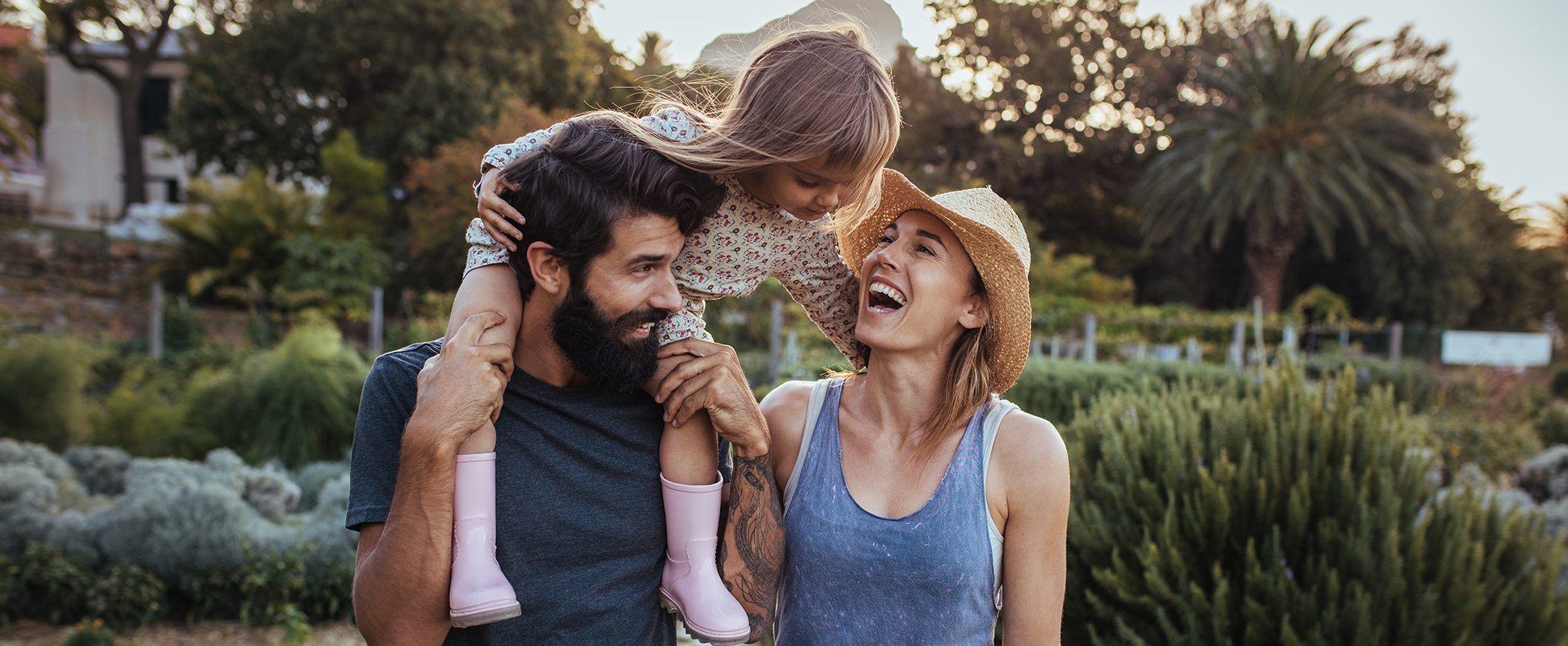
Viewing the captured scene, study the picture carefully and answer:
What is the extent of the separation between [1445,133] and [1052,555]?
27.9 m

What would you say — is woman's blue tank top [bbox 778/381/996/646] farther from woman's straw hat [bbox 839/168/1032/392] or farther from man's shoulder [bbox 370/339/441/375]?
man's shoulder [bbox 370/339/441/375]

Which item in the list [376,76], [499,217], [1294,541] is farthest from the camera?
[376,76]

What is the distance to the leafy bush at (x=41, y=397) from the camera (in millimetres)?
8062

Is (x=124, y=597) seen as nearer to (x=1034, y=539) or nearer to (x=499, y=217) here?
(x=499, y=217)

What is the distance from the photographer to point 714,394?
7.00 feet

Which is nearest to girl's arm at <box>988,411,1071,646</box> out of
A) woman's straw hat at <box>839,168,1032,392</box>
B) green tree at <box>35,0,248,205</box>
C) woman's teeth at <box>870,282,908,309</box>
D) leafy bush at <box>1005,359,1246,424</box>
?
woman's straw hat at <box>839,168,1032,392</box>

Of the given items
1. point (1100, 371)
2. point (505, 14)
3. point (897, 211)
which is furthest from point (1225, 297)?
point (897, 211)

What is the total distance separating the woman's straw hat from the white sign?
76.1 ft

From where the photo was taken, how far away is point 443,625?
192cm

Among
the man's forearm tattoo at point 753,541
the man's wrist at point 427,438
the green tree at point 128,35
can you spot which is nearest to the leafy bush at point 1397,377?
the man's forearm tattoo at point 753,541

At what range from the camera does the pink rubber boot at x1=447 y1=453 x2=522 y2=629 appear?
5.99 feet

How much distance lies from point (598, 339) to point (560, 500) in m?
0.34

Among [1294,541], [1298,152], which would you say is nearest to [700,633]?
[1294,541]

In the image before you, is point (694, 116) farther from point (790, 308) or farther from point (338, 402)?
point (790, 308)
